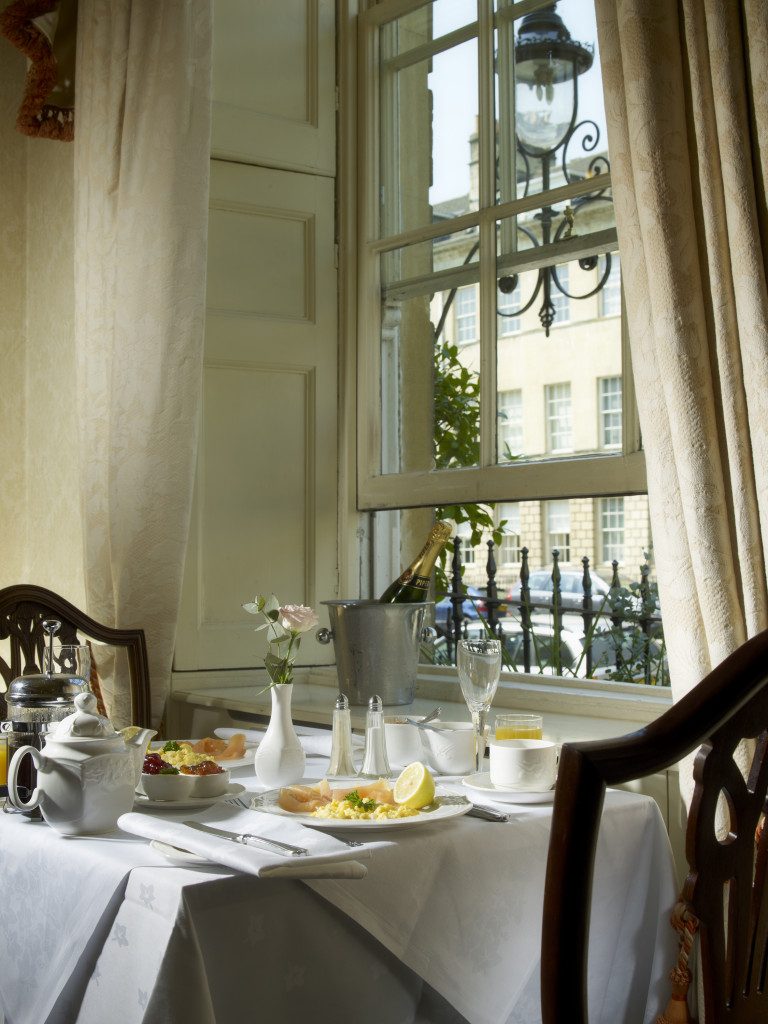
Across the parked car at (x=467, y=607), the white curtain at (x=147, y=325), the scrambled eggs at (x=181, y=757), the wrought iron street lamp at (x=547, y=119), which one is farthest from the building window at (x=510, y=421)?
the scrambled eggs at (x=181, y=757)

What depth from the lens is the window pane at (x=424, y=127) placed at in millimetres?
2600

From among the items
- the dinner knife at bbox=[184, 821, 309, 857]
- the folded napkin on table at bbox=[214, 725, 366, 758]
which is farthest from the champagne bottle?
the dinner knife at bbox=[184, 821, 309, 857]

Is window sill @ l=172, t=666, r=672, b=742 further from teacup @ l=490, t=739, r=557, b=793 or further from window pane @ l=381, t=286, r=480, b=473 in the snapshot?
window pane @ l=381, t=286, r=480, b=473

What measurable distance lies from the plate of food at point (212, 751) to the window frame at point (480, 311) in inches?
30.9

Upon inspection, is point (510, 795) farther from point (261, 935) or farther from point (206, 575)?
point (206, 575)

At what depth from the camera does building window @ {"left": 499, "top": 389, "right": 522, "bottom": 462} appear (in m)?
2.57

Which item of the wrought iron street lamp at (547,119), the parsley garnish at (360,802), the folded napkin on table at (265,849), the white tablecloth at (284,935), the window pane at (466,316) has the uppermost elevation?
the wrought iron street lamp at (547,119)

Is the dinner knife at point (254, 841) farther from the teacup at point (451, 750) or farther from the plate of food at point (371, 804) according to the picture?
the teacup at point (451, 750)

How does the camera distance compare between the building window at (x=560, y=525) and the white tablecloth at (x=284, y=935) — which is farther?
the building window at (x=560, y=525)

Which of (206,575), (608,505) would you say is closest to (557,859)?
(206,575)

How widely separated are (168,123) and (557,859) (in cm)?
→ 222

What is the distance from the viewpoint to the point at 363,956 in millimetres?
1194

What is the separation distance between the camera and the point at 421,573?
85.9 inches

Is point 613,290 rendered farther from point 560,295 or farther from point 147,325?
point 147,325
